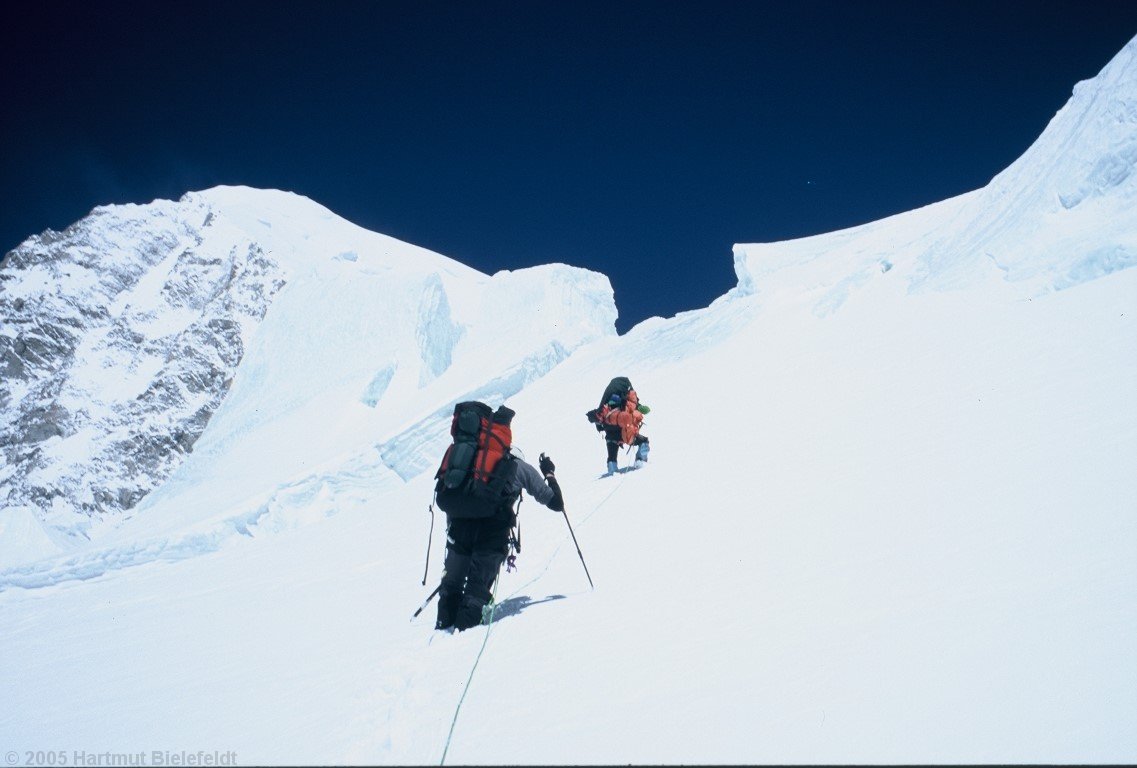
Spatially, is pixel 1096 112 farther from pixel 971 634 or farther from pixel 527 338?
pixel 527 338

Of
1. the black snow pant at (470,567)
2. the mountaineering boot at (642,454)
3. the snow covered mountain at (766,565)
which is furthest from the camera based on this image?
the mountaineering boot at (642,454)

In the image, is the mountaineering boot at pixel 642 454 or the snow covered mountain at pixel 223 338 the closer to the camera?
the mountaineering boot at pixel 642 454

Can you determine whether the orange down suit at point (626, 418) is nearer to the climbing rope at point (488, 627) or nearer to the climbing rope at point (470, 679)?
the climbing rope at point (488, 627)

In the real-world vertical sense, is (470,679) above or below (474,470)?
below

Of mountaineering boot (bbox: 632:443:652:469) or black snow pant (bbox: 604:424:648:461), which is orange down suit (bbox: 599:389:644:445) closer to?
black snow pant (bbox: 604:424:648:461)

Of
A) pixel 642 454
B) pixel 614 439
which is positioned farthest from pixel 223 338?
pixel 642 454

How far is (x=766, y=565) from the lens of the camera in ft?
12.4

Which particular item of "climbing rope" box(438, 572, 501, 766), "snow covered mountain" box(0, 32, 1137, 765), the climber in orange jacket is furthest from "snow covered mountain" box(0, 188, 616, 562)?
"climbing rope" box(438, 572, 501, 766)

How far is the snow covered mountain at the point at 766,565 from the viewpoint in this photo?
88.7 inches

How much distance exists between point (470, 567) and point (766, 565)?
1.81m

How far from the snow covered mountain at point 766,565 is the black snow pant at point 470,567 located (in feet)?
0.71

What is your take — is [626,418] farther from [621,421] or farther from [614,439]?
[614,439]

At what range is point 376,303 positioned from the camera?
33.6m

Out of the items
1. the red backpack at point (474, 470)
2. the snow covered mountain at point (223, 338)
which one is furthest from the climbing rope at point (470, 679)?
the snow covered mountain at point (223, 338)
